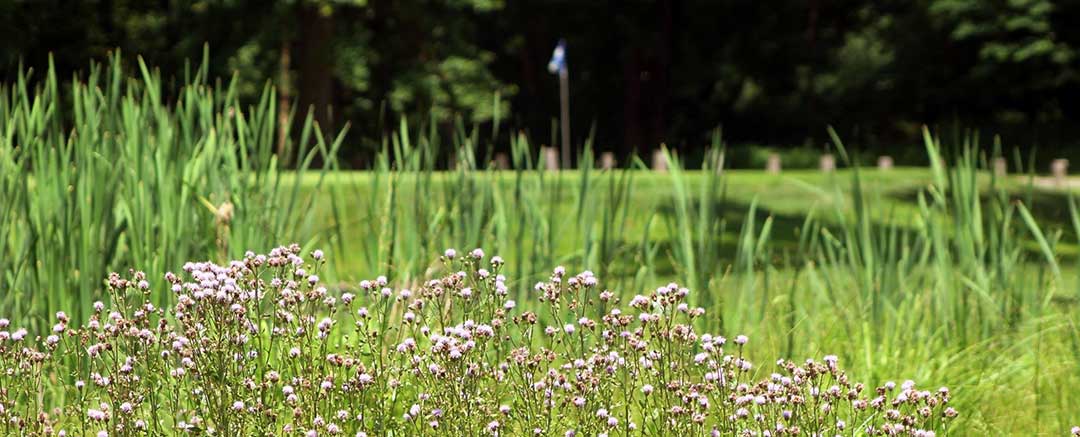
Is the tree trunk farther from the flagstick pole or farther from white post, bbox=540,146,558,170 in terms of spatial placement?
white post, bbox=540,146,558,170

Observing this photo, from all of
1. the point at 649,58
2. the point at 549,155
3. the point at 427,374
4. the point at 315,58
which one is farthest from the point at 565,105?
the point at 427,374

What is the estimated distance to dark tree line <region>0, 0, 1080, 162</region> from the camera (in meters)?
24.0

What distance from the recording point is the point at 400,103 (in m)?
26.3

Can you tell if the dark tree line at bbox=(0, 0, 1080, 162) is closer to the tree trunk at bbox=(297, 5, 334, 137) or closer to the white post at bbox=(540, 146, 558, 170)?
the tree trunk at bbox=(297, 5, 334, 137)

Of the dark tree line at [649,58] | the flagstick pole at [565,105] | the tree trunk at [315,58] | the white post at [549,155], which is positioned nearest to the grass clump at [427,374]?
the white post at [549,155]

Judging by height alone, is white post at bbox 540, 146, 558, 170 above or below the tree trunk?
below

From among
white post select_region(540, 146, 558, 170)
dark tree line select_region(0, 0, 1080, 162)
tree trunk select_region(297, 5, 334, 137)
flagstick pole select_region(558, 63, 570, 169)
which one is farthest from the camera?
dark tree line select_region(0, 0, 1080, 162)

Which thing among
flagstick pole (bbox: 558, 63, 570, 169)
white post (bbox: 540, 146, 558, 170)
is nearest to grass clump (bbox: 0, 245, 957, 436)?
white post (bbox: 540, 146, 558, 170)

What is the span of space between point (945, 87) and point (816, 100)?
417 centimetres

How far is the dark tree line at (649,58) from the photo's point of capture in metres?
24.0

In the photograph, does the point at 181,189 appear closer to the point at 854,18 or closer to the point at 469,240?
the point at 469,240

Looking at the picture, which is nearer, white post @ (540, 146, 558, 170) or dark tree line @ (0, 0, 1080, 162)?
white post @ (540, 146, 558, 170)

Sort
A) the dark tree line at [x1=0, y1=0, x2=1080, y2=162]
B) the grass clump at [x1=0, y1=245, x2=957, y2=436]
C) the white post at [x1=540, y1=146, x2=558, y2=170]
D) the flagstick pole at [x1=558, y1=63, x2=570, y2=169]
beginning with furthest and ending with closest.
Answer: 1. the dark tree line at [x1=0, y1=0, x2=1080, y2=162]
2. the flagstick pole at [x1=558, y1=63, x2=570, y2=169]
3. the white post at [x1=540, y1=146, x2=558, y2=170]
4. the grass clump at [x1=0, y1=245, x2=957, y2=436]

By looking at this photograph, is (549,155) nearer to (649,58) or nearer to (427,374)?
(427,374)
